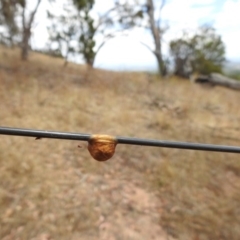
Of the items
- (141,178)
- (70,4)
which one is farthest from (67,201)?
(70,4)

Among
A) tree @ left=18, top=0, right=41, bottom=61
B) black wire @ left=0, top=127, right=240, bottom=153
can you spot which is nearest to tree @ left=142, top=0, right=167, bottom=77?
tree @ left=18, top=0, right=41, bottom=61

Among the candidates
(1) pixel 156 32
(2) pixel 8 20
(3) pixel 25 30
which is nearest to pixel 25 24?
(3) pixel 25 30

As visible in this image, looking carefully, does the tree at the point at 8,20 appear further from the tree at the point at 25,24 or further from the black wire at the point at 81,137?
the black wire at the point at 81,137

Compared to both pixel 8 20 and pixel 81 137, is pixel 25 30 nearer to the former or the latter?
pixel 8 20

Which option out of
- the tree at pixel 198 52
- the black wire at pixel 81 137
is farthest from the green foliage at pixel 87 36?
the black wire at pixel 81 137

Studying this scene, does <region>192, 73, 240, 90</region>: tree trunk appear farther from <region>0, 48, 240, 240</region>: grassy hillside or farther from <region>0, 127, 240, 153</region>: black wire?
<region>0, 127, 240, 153</region>: black wire

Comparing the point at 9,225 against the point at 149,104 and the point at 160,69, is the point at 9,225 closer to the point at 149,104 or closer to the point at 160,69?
the point at 149,104
